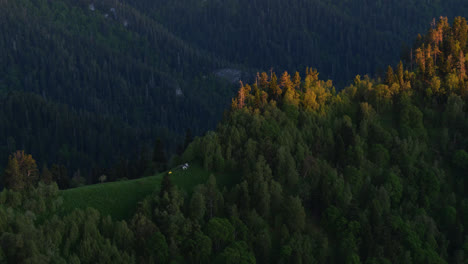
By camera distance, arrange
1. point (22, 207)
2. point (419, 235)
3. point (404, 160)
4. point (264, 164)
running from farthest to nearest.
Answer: point (404, 160) < point (264, 164) < point (419, 235) < point (22, 207)

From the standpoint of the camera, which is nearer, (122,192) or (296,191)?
(122,192)

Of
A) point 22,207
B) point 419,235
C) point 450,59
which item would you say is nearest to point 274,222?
point 419,235

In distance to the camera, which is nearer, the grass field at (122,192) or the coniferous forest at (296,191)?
the coniferous forest at (296,191)

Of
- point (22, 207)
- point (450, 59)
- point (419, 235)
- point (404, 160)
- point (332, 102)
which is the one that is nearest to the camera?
point (22, 207)

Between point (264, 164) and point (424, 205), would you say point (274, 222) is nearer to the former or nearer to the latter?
point (264, 164)

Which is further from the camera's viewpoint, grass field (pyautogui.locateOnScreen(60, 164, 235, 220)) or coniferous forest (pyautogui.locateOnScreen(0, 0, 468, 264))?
grass field (pyautogui.locateOnScreen(60, 164, 235, 220))

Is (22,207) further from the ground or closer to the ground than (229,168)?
closer to the ground

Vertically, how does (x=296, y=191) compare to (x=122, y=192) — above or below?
above

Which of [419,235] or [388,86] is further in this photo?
[388,86]
